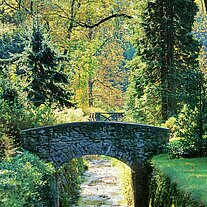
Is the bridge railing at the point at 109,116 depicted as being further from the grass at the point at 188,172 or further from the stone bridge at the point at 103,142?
the grass at the point at 188,172

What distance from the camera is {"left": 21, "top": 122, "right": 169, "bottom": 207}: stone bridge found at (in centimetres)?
1180

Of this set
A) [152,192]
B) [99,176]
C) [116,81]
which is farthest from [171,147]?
[116,81]

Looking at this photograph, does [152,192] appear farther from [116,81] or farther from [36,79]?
[116,81]

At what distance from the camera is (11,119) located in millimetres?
12453

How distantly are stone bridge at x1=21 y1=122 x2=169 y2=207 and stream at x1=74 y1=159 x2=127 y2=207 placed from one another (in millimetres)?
2315

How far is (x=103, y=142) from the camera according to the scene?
39.6ft

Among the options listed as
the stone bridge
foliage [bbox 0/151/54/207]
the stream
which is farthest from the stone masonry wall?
the stream

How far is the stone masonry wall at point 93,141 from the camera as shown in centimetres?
1179

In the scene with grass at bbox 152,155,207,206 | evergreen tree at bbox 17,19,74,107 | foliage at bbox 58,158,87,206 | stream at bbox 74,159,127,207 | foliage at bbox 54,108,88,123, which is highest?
evergreen tree at bbox 17,19,74,107

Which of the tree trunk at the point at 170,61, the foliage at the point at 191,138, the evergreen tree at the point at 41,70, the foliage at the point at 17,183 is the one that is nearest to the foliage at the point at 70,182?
the evergreen tree at the point at 41,70

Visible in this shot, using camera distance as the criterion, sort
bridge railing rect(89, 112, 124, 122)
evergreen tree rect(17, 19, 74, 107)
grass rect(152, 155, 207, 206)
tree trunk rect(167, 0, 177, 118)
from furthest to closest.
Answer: bridge railing rect(89, 112, 124, 122), tree trunk rect(167, 0, 177, 118), evergreen tree rect(17, 19, 74, 107), grass rect(152, 155, 207, 206)

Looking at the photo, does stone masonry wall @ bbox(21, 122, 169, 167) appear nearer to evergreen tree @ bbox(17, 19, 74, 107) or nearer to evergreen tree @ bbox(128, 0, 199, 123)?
evergreen tree @ bbox(17, 19, 74, 107)

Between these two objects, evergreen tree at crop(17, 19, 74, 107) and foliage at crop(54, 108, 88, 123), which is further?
evergreen tree at crop(17, 19, 74, 107)

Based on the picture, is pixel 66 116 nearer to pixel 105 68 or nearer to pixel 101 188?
pixel 101 188
